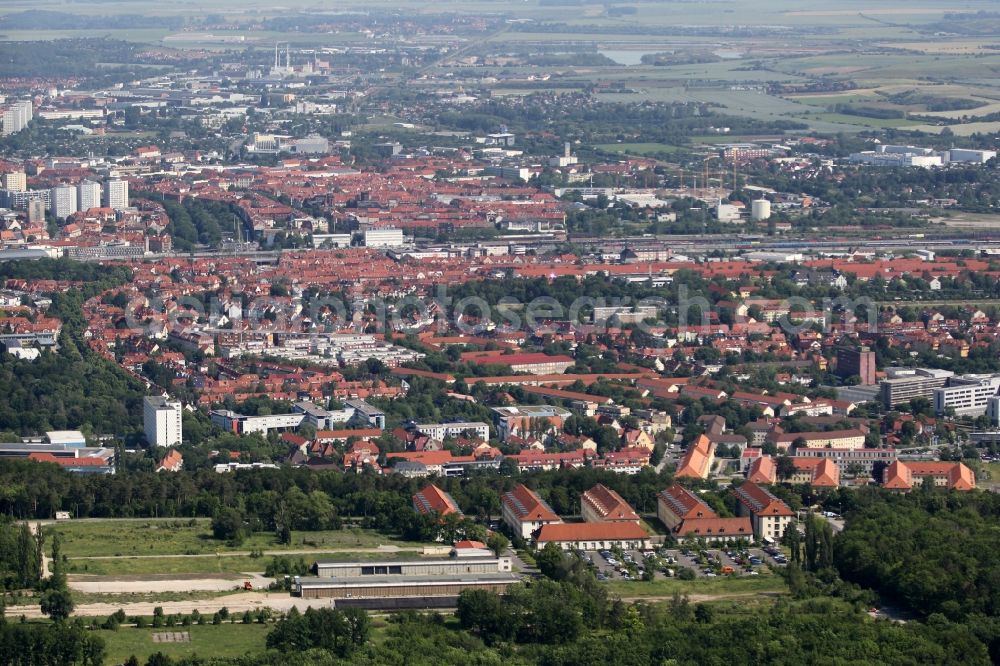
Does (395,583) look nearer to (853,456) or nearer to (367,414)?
(853,456)

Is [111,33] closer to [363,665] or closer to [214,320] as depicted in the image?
[214,320]

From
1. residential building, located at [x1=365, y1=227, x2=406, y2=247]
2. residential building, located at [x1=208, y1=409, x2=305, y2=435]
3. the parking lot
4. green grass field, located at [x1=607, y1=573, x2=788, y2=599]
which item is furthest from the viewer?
residential building, located at [x1=365, y1=227, x2=406, y2=247]

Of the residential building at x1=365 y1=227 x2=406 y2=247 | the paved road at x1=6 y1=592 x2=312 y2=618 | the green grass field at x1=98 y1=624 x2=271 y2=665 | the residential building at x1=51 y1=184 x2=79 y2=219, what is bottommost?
the residential building at x1=51 y1=184 x2=79 y2=219

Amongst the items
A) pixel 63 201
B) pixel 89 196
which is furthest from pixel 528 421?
pixel 89 196

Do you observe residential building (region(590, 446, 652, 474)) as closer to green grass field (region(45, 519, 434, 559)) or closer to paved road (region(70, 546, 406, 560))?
green grass field (region(45, 519, 434, 559))

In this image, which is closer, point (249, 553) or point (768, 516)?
point (249, 553)

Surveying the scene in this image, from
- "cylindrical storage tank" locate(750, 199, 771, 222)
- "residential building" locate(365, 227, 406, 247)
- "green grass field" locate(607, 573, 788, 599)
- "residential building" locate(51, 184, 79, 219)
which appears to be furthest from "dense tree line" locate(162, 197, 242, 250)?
"green grass field" locate(607, 573, 788, 599)
